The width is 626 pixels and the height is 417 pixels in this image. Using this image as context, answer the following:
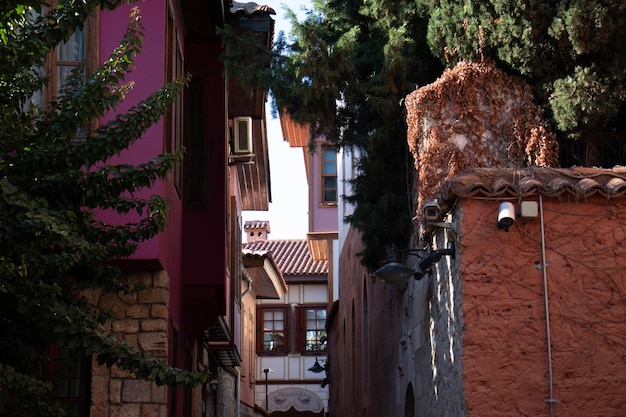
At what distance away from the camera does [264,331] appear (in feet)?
149

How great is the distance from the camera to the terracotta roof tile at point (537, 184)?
966 cm

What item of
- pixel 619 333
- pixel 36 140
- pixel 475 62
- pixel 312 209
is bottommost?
pixel 619 333

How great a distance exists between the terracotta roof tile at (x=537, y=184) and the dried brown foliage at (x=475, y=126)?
178 cm

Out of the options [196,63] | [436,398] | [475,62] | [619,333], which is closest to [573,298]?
[619,333]

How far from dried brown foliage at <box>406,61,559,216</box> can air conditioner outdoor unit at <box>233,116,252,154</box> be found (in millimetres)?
6144

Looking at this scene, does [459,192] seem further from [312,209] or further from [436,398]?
[312,209]

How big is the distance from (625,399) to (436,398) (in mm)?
2364

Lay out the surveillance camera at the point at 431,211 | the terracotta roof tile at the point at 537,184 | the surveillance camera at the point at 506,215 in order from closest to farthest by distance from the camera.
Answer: the surveillance camera at the point at 506,215, the terracotta roof tile at the point at 537,184, the surveillance camera at the point at 431,211

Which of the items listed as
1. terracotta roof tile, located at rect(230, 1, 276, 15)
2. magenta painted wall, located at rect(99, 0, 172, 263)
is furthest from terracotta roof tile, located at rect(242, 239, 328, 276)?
magenta painted wall, located at rect(99, 0, 172, 263)

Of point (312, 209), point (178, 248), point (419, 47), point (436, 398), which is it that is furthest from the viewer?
point (312, 209)

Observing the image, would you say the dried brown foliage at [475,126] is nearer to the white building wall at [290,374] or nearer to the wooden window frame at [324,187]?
the wooden window frame at [324,187]

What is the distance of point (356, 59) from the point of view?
13.8 m

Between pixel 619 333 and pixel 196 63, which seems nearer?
pixel 619 333

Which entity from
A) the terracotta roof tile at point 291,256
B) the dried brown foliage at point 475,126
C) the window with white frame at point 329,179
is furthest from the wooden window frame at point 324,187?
the dried brown foliage at point 475,126
